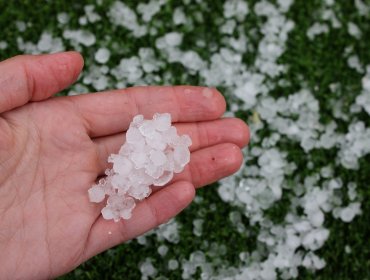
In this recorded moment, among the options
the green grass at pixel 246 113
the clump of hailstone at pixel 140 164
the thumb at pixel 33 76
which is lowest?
the green grass at pixel 246 113

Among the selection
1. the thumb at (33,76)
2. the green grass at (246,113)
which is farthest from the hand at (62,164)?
the green grass at (246,113)

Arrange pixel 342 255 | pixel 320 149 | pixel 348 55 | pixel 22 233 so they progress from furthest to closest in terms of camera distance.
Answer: pixel 348 55, pixel 320 149, pixel 342 255, pixel 22 233

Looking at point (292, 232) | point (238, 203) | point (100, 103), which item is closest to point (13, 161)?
point (100, 103)

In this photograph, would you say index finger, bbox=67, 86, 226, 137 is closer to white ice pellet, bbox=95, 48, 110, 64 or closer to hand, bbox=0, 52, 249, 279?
hand, bbox=0, 52, 249, 279

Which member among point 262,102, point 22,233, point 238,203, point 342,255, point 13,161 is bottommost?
point 342,255

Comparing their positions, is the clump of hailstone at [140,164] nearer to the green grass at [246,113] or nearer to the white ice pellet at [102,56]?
the green grass at [246,113]


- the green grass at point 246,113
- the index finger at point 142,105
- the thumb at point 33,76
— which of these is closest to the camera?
the thumb at point 33,76

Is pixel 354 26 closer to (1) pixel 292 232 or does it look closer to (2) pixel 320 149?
(2) pixel 320 149

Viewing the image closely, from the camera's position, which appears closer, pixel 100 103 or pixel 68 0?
pixel 100 103

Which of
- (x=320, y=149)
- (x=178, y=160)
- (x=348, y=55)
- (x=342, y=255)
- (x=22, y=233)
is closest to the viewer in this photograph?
(x=22, y=233)
